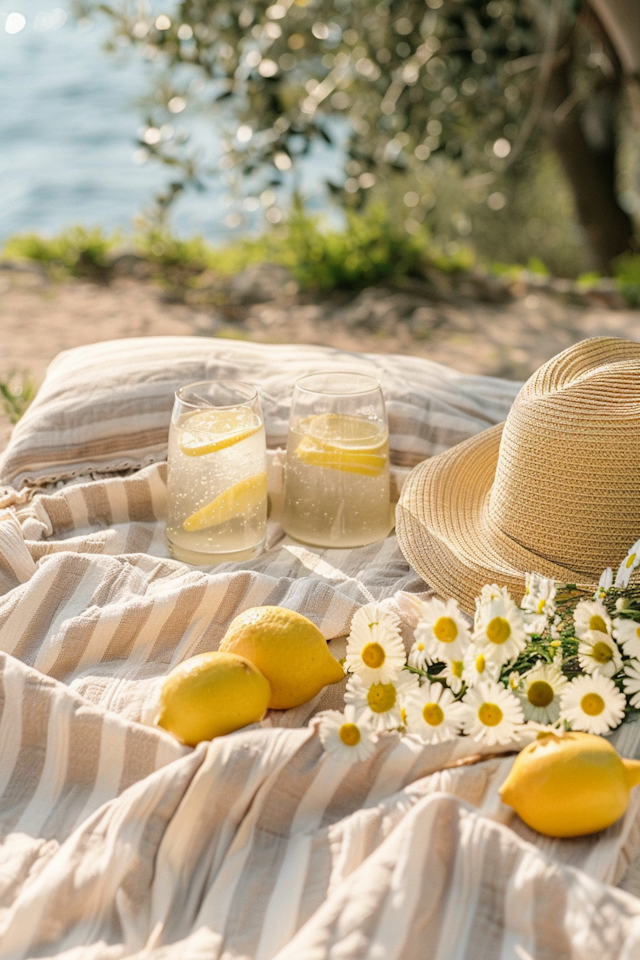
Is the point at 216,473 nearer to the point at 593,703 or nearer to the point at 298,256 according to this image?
the point at 593,703

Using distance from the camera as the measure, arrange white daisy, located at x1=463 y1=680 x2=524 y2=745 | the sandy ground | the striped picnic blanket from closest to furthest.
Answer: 1. the striped picnic blanket
2. white daisy, located at x1=463 y1=680 x2=524 y2=745
3. the sandy ground

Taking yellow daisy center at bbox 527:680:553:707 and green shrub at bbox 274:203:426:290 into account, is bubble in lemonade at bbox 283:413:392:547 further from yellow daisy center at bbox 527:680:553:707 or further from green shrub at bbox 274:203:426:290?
green shrub at bbox 274:203:426:290

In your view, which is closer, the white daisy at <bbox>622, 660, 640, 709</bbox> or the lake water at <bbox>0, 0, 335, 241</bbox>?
the white daisy at <bbox>622, 660, 640, 709</bbox>

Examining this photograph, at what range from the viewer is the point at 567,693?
3.49ft

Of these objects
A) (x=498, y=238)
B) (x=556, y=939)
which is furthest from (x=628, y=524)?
(x=498, y=238)

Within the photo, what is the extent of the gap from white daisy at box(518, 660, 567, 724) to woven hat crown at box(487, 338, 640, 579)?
33cm

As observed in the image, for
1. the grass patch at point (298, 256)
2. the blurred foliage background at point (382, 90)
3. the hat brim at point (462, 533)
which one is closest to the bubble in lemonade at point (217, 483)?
the hat brim at point (462, 533)

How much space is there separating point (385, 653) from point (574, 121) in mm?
4991

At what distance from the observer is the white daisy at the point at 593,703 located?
1.04m

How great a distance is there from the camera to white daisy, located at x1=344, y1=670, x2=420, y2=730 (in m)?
1.08

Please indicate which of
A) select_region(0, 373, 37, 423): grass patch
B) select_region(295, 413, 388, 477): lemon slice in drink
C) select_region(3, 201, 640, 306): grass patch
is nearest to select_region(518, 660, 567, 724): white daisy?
select_region(295, 413, 388, 477): lemon slice in drink

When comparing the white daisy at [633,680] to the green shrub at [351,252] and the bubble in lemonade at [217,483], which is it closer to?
the bubble in lemonade at [217,483]

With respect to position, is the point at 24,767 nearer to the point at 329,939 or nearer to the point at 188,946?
the point at 188,946

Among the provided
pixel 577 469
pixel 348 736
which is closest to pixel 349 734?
pixel 348 736
